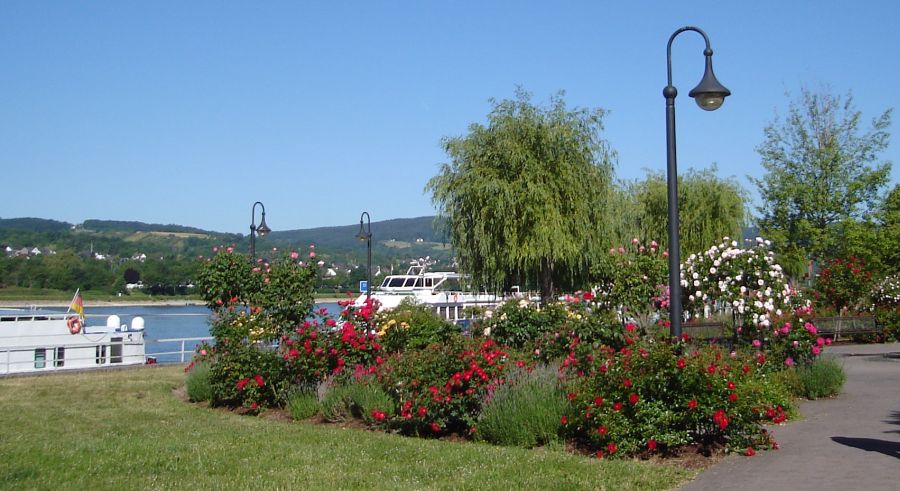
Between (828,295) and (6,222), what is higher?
(6,222)

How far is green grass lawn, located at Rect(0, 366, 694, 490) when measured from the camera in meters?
7.78

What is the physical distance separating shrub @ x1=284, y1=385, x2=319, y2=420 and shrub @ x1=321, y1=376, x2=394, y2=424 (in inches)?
7.6

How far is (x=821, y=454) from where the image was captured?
8578mm

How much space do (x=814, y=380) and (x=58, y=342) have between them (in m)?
21.6

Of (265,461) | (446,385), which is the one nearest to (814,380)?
(446,385)

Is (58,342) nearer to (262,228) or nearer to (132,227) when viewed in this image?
(262,228)

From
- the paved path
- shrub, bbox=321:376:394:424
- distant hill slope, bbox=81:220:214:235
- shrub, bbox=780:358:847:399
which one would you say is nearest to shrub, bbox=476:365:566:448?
shrub, bbox=321:376:394:424

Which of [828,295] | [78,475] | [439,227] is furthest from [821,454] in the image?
[828,295]

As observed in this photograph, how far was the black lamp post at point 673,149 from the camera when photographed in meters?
10.1

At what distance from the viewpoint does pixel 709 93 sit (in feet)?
34.1

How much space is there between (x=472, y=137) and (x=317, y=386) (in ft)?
49.0

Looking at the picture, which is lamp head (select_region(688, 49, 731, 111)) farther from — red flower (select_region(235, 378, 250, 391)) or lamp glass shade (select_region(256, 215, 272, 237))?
lamp glass shade (select_region(256, 215, 272, 237))

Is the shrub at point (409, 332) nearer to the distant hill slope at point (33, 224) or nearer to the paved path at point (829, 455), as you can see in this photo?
the paved path at point (829, 455)

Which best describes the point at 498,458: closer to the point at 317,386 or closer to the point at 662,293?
the point at 317,386
